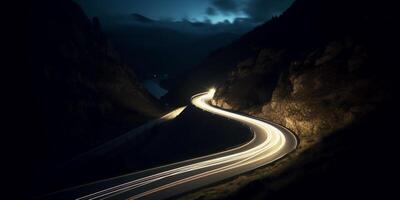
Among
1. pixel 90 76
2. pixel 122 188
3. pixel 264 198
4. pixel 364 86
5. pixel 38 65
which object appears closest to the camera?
pixel 264 198

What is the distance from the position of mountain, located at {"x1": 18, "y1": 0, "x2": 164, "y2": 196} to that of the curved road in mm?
32650

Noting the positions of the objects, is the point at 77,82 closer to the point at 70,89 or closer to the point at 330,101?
the point at 70,89

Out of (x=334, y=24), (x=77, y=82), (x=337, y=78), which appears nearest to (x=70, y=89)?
(x=77, y=82)

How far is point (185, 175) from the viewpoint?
3281 centimetres

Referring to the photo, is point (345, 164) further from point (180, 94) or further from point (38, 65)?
point (180, 94)

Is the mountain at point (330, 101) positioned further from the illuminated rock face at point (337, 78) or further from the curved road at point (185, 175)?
the curved road at point (185, 175)

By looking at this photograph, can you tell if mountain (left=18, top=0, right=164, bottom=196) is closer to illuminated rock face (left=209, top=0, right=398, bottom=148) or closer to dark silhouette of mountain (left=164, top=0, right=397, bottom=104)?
illuminated rock face (left=209, top=0, right=398, bottom=148)

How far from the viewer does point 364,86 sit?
138 feet

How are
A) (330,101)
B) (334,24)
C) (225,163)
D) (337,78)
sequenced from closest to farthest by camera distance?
(225,163) → (330,101) → (337,78) → (334,24)

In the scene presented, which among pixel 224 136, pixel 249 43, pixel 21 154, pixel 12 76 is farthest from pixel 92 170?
pixel 249 43

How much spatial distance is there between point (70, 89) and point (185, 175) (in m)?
72.6

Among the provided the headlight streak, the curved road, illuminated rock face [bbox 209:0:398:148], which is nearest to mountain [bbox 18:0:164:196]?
the curved road

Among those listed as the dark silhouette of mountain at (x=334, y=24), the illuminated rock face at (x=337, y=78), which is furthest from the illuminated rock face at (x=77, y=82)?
the dark silhouette of mountain at (x=334, y=24)

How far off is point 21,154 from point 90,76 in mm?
40169
